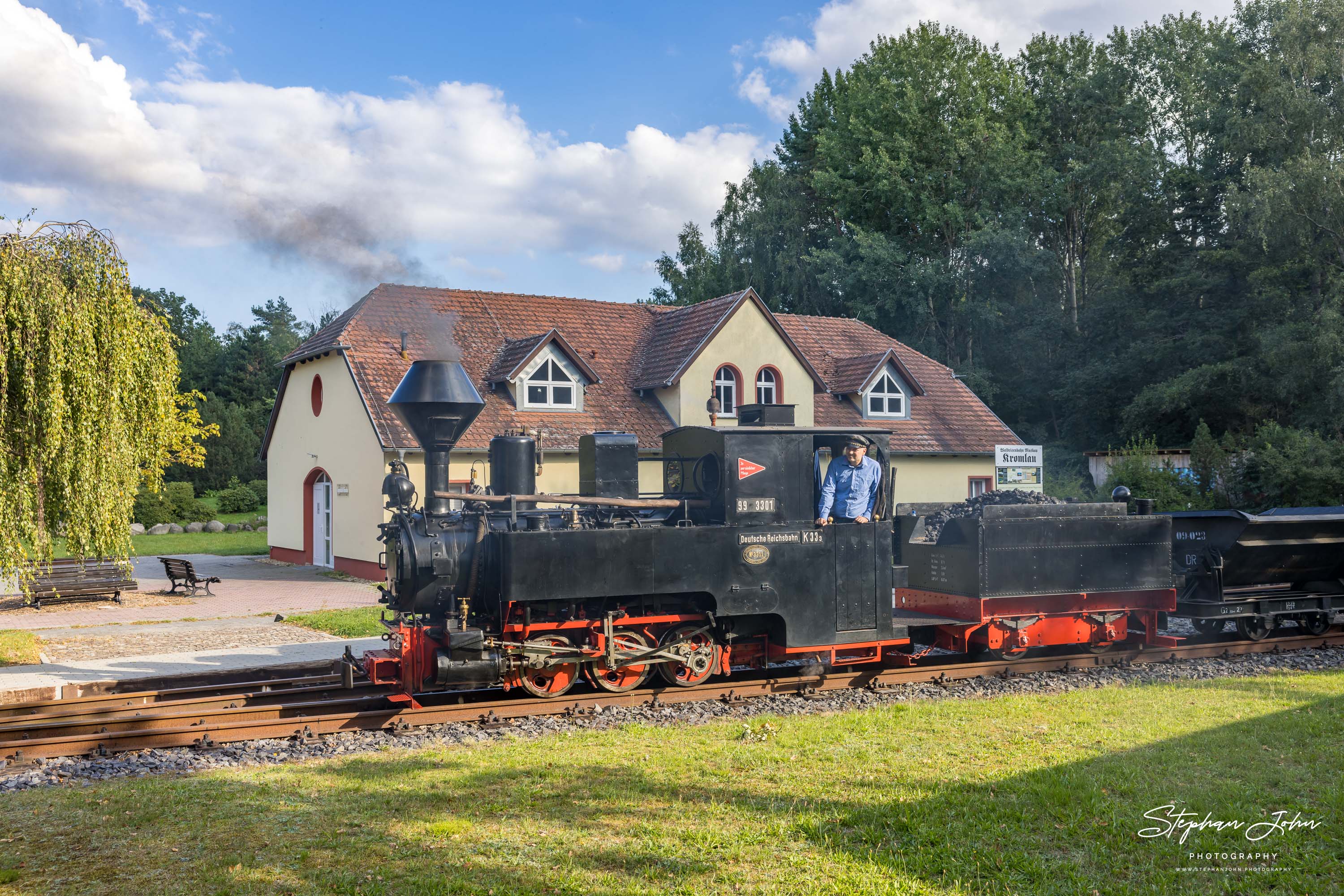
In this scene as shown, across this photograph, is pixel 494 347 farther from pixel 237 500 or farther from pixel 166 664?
pixel 237 500

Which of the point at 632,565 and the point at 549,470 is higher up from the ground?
the point at 549,470

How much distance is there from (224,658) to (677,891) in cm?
883

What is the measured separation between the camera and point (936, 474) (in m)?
26.9

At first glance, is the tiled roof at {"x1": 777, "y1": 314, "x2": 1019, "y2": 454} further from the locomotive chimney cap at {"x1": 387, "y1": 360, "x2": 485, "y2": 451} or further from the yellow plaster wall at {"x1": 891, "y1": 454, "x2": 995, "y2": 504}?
the locomotive chimney cap at {"x1": 387, "y1": 360, "x2": 485, "y2": 451}

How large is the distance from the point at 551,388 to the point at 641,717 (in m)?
14.5

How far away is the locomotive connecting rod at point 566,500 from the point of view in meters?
8.63

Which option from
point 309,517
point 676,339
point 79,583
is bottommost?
point 79,583

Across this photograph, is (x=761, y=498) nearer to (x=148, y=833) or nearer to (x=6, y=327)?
(x=148, y=833)

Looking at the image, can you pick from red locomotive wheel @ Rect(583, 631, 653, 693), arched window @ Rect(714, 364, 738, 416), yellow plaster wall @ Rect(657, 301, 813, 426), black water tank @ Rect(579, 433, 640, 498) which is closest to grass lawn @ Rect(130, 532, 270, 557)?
yellow plaster wall @ Rect(657, 301, 813, 426)

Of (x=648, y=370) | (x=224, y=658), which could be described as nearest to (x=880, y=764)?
(x=224, y=658)

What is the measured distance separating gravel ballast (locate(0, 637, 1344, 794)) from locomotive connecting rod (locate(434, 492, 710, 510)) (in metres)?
1.81

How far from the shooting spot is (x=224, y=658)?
463 inches

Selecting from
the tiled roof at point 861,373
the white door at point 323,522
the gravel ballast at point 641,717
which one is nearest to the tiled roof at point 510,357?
the white door at point 323,522

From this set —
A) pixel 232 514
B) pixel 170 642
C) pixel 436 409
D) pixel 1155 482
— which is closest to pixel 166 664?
pixel 170 642
